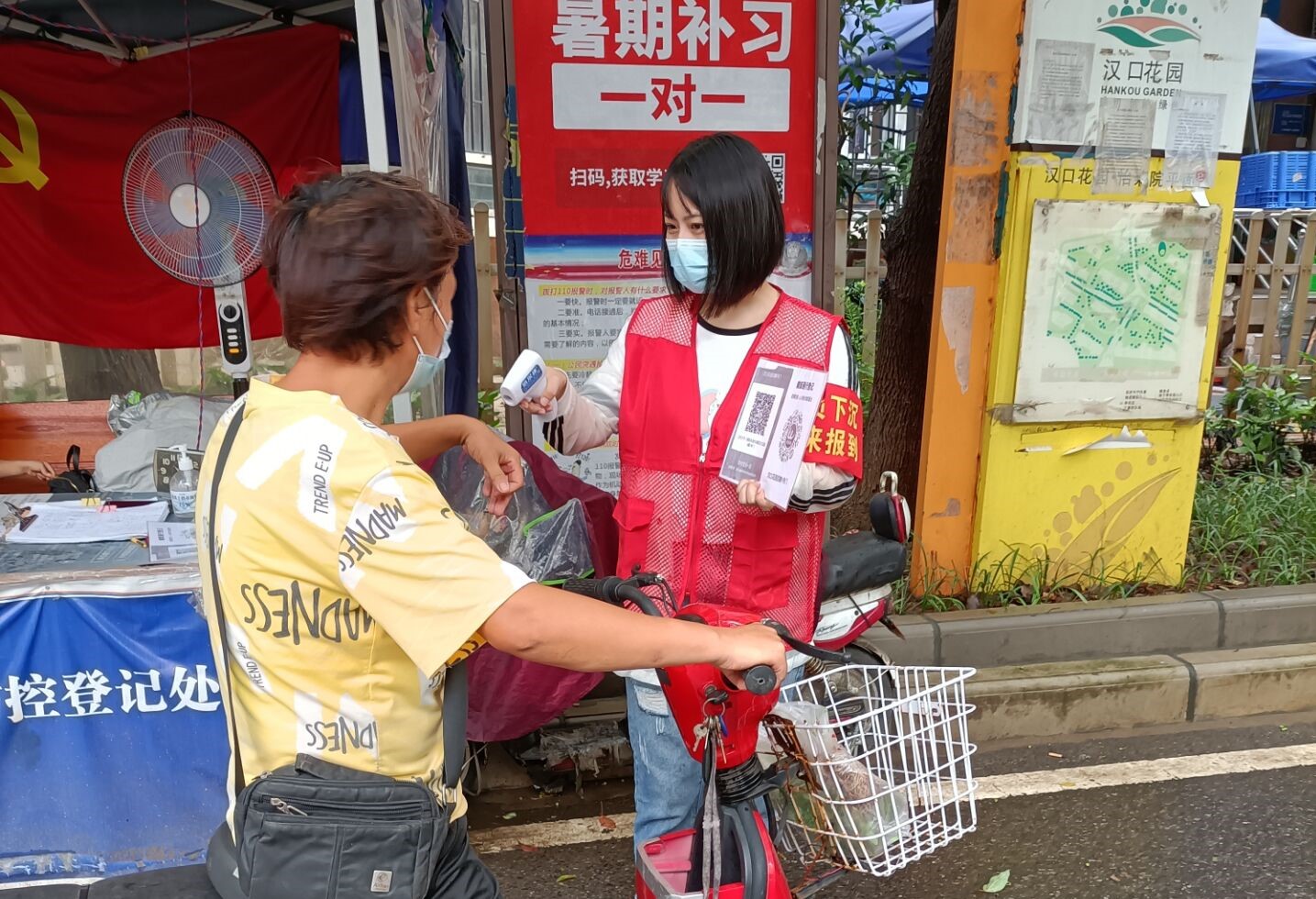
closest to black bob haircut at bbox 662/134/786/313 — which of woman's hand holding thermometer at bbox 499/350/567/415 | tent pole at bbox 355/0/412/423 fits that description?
woman's hand holding thermometer at bbox 499/350/567/415

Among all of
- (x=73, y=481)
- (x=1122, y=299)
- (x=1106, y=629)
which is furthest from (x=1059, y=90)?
(x=73, y=481)

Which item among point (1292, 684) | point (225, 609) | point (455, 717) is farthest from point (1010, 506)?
point (225, 609)

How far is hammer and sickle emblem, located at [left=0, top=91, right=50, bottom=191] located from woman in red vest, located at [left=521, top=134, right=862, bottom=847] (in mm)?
4118

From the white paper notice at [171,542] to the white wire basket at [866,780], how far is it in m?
1.65

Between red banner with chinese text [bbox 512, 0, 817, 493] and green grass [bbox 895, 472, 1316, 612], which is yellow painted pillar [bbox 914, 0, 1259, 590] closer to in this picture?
green grass [bbox 895, 472, 1316, 612]

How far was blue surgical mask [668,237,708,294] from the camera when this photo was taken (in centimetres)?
189

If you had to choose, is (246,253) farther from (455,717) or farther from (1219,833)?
(1219,833)

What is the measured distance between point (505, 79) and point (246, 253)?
1.26m

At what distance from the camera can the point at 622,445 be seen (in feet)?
6.59

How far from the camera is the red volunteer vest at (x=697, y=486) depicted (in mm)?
1892

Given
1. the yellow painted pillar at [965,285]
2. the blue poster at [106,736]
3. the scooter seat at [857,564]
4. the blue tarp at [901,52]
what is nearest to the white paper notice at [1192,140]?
the yellow painted pillar at [965,285]

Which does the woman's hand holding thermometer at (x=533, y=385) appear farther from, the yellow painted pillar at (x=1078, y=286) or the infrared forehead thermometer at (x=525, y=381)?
the yellow painted pillar at (x=1078, y=286)

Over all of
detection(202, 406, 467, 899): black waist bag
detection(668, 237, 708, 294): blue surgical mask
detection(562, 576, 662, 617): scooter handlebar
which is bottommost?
detection(202, 406, 467, 899): black waist bag

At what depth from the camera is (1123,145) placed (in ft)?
12.1
